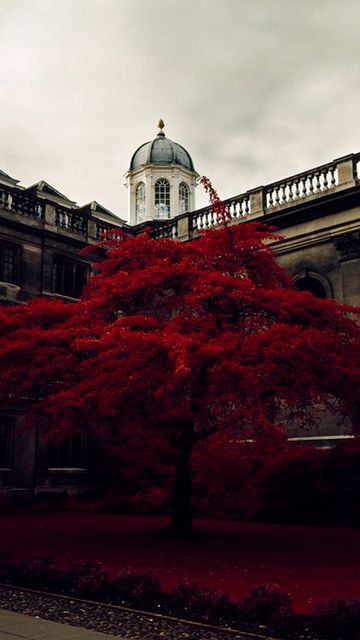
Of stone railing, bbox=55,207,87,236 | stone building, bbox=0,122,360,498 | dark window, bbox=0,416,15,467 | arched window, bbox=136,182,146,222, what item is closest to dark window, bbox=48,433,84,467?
stone building, bbox=0,122,360,498

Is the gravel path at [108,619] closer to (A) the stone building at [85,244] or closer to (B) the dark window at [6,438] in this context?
(A) the stone building at [85,244]

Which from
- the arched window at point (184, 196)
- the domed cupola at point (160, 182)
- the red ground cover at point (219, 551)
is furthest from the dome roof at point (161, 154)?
the red ground cover at point (219, 551)

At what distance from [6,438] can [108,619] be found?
19.9 m

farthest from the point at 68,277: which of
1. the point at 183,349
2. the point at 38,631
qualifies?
the point at 38,631

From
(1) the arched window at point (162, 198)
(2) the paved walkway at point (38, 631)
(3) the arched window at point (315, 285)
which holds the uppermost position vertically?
(1) the arched window at point (162, 198)

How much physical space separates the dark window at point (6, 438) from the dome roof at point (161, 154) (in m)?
25.9

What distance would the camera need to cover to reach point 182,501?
58.9ft

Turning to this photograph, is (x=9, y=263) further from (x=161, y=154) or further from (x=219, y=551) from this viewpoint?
(x=161, y=154)

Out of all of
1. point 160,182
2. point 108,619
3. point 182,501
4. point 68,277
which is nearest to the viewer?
point 108,619

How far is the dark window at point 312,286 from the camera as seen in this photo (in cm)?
2713

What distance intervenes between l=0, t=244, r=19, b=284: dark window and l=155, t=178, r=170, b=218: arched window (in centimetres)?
1952

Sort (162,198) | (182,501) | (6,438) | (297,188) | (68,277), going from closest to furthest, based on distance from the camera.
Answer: (182,501) → (6,438) → (297,188) → (68,277) → (162,198)

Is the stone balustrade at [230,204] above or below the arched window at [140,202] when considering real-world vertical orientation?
below

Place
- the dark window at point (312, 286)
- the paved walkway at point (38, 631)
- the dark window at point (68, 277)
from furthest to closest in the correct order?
the dark window at point (68, 277) → the dark window at point (312, 286) → the paved walkway at point (38, 631)
